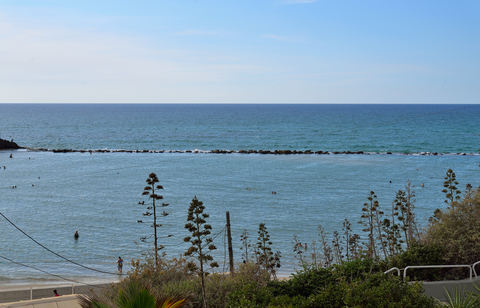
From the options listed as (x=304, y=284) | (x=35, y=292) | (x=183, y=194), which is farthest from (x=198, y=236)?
(x=183, y=194)

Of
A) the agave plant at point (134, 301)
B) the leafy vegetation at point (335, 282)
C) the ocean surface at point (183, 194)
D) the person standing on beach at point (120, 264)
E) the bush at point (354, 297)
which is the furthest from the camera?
the ocean surface at point (183, 194)

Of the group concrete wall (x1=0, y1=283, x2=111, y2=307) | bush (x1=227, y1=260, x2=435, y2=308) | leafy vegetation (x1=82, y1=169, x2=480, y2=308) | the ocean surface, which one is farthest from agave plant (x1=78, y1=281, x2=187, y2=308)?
the ocean surface

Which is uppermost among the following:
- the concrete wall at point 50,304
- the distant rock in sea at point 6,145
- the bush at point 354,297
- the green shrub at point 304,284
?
the distant rock in sea at point 6,145

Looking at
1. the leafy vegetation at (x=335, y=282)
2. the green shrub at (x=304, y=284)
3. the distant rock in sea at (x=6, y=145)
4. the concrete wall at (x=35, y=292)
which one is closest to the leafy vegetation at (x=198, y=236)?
the leafy vegetation at (x=335, y=282)

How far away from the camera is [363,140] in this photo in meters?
111

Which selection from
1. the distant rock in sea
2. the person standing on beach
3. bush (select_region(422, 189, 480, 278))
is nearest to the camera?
bush (select_region(422, 189, 480, 278))

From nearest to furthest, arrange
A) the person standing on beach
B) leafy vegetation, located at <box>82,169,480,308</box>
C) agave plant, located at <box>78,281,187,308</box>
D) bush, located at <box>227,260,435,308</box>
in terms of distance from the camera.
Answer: agave plant, located at <box>78,281,187,308</box>
bush, located at <box>227,260,435,308</box>
leafy vegetation, located at <box>82,169,480,308</box>
the person standing on beach

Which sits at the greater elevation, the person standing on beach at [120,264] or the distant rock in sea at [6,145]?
the distant rock in sea at [6,145]

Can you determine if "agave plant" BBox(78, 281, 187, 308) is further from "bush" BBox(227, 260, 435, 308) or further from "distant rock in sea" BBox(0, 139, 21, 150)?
"distant rock in sea" BBox(0, 139, 21, 150)

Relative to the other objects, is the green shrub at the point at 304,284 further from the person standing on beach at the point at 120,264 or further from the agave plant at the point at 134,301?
the person standing on beach at the point at 120,264

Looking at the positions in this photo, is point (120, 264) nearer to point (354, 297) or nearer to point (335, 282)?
point (335, 282)

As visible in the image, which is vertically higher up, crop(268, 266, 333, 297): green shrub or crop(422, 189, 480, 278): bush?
crop(422, 189, 480, 278): bush

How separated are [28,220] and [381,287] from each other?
38.2 meters

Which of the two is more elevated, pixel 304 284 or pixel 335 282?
pixel 335 282
